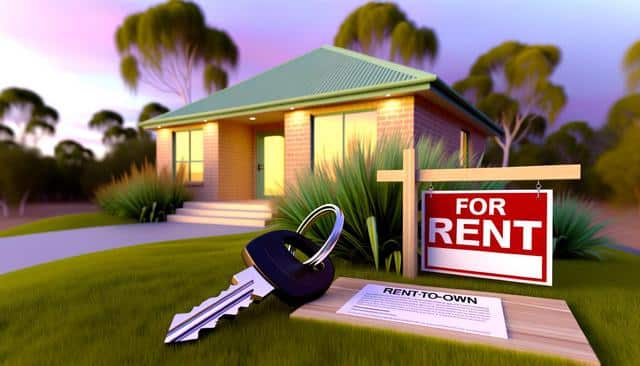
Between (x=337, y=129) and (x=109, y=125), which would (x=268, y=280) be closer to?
(x=337, y=129)

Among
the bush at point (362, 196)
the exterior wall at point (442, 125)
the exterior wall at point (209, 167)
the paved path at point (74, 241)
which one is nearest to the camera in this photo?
the bush at point (362, 196)

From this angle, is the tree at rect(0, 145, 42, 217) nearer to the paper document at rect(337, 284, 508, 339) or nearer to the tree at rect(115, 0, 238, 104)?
the tree at rect(115, 0, 238, 104)

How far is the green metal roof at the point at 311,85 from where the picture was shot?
23.5 feet

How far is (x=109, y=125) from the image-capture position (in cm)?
3612

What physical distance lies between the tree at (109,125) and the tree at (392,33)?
28.4 m

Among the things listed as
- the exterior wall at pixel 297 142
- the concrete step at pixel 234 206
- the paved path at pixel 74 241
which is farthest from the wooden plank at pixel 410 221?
the exterior wall at pixel 297 142

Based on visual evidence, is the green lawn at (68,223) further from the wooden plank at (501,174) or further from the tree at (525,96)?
the tree at (525,96)

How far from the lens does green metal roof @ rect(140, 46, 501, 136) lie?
717cm

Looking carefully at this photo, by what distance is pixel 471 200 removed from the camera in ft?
8.05

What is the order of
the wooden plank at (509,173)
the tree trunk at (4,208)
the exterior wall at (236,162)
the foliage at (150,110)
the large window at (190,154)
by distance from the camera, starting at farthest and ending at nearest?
the foliage at (150,110) < the tree trunk at (4,208) < the large window at (190,154) < the exterior wall at (236,162) < the wooden plank at (509,173)

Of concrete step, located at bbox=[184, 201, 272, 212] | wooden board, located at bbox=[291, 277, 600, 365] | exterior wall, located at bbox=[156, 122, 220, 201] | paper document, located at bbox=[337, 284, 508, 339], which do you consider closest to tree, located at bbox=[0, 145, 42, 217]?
exterior wall, located at bbox=[156, 122, 220, 201]

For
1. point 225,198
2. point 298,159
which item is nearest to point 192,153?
point 225,198

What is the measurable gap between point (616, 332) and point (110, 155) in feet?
71.9

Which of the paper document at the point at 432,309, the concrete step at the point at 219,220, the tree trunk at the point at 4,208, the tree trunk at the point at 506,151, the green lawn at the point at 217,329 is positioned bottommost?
the tree trunk at the point at 4,208
